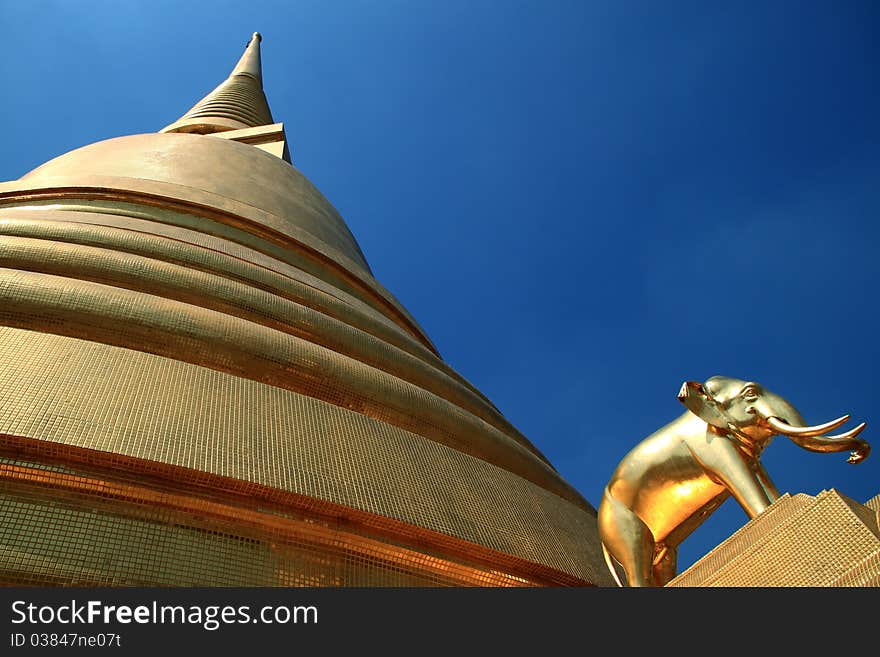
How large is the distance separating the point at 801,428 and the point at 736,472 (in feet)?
0.84

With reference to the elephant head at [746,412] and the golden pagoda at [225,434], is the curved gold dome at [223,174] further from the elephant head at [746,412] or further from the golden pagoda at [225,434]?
the elephant head at [746,412]

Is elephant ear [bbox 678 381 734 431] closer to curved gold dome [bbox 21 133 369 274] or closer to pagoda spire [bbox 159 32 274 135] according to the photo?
curved gold dome [bbox 21 133 369 274]

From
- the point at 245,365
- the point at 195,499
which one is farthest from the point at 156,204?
the point at 195,499

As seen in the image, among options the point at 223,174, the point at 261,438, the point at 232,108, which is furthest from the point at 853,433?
the point at 232,108

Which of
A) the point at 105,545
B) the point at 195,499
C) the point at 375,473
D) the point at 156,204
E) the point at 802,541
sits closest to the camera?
the point at 802,541

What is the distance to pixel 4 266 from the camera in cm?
410

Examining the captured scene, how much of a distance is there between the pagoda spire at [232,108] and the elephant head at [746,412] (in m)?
9.36

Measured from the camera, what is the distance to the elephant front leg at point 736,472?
2.44 metres

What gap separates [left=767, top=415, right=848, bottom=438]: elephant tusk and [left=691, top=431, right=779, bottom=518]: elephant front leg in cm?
16

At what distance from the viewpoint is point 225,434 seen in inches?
121

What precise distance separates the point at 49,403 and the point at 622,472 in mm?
2008

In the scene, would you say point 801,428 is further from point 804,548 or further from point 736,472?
point 804,548

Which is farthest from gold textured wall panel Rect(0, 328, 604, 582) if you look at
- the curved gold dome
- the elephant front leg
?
the curved gold dome

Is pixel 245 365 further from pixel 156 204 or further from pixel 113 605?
pixel 156 204
